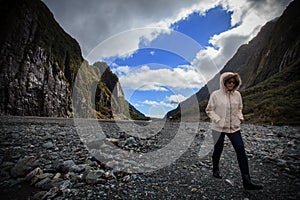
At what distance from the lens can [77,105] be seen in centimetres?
6919

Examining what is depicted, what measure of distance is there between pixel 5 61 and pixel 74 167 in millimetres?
49088

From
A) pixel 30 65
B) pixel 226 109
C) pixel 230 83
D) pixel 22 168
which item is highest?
pixel 30 65

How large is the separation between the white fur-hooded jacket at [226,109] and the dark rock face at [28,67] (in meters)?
44.1

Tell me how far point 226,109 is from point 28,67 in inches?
2070

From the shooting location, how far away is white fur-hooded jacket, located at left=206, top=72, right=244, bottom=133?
3.88 m

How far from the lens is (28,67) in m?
43.0

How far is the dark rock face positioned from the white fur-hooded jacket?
1736 inches

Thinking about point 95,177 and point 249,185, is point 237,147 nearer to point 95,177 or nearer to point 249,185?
point 249,185

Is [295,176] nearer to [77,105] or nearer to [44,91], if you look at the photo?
[44,91]

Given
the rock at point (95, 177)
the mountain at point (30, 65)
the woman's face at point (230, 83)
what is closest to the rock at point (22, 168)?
the rock at point (95, 177)

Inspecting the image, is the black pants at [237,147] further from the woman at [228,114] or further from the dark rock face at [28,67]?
the dark rock face at [28,67]

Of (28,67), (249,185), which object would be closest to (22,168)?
(249,185)

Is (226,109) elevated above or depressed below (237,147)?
above

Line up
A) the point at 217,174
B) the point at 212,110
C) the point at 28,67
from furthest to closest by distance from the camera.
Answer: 1. the point at 28,67
2. the point at 217,174
3. the point at 212,110
